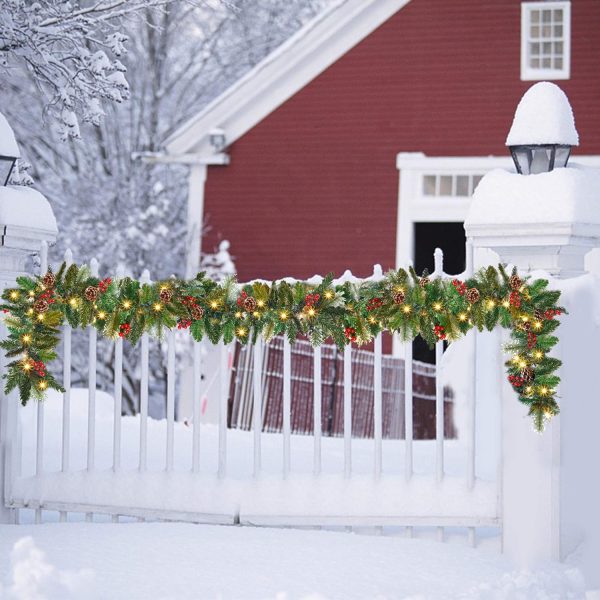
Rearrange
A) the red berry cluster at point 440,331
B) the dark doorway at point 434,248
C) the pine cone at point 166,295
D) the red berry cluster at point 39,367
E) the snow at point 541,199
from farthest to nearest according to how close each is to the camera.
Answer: the dark doorway at point 434,248, the red berry cluster at point 39,367, the pine cone at point 166,295, the red berry cluster at point 440,331, the snow at point 541,199

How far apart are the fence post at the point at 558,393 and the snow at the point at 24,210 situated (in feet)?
9.08

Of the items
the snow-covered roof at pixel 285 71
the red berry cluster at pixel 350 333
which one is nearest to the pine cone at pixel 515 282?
the red berry cluster at pixel 350 333

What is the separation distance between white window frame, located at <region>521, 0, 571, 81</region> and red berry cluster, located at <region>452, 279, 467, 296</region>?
9.59m

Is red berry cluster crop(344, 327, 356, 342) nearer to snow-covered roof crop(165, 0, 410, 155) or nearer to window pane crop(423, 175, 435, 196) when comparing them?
window pane crop(423, 175, 435, 196)

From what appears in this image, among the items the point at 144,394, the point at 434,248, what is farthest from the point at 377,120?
the point at 144,394

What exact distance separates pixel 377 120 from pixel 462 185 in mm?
1401

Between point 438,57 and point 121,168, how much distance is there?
7.85 metres

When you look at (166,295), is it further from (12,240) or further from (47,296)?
(12,240)

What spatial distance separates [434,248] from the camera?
65.9 ft

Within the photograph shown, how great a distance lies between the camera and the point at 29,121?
76.1 feet

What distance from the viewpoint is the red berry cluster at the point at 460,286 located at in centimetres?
733

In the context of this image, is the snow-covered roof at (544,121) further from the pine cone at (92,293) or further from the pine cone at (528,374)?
the pine cone at (92,293)

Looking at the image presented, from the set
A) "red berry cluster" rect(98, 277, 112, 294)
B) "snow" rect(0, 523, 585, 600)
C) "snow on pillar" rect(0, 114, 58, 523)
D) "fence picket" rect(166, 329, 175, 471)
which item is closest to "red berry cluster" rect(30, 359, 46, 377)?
"snow on pillar" rect(0, 114, 58, 523)

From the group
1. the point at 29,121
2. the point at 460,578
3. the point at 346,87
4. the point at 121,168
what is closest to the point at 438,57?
the point at 346,87
